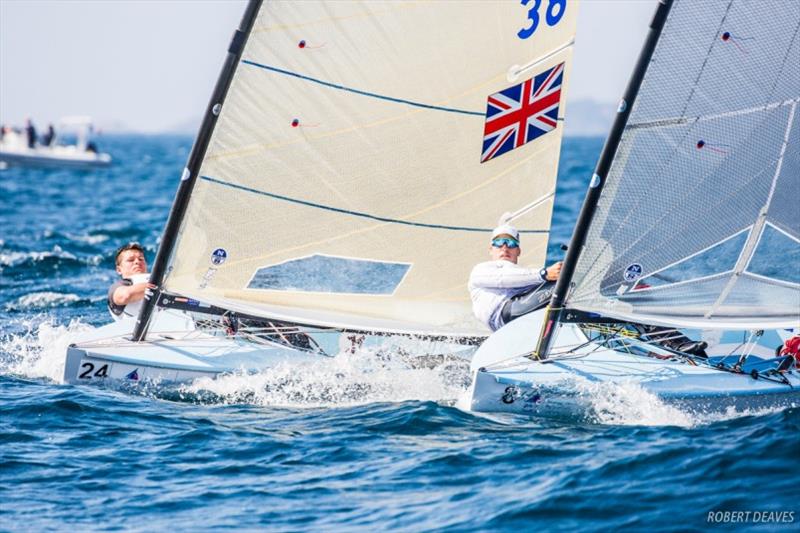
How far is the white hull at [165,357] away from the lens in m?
9.55

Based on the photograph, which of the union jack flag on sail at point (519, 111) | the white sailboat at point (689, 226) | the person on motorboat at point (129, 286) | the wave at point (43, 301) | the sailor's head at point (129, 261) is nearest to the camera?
the white sailboat at point (689, 226)

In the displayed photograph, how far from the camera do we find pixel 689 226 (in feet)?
28.1

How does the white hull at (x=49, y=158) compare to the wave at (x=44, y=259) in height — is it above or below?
above

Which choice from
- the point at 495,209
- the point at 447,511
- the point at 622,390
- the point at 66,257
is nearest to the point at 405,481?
the point at 447,511

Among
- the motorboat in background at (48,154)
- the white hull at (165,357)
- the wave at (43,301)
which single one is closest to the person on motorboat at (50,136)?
the motorboat in background at (48,154)

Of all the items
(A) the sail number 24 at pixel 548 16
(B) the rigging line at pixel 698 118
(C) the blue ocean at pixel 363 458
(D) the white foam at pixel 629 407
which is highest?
(A) the sail number 24 at pixel 548 16

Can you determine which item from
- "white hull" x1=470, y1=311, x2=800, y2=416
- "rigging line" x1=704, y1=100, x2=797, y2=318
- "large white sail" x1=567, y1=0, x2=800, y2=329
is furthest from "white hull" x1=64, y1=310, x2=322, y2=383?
"rigging line" x1=704, y1=100, x2=797, y2=318

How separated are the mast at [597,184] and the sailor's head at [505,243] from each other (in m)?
0.93

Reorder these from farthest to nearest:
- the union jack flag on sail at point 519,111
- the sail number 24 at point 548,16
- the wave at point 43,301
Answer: the wave at point 43,301
the union jack flag on sail at point 519,111
the sail number 24 at point 548,16

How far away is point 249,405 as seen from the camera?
360 inches

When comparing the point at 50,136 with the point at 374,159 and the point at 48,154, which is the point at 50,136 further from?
the point at 374,159

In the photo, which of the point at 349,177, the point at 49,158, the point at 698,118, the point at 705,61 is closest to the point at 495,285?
the point at 349,177

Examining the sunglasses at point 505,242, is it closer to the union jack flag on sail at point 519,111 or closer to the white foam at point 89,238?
the union jack flag on sail at point 519,111

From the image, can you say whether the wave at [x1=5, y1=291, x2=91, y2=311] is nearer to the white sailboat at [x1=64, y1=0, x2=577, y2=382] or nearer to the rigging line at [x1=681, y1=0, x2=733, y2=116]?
the white sailboat at [x1=64, y1=0, x2=577, y2=382]
